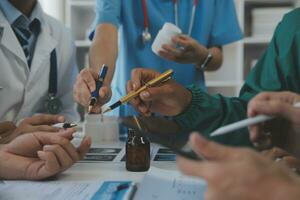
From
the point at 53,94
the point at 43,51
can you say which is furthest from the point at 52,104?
the point at 43,51

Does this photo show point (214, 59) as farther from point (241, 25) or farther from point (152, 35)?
point (241, 25)

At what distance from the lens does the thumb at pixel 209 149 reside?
1.34 feet

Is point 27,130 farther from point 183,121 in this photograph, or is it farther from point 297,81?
point 297,81

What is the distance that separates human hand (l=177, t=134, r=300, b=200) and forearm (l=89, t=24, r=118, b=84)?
36.2 inches

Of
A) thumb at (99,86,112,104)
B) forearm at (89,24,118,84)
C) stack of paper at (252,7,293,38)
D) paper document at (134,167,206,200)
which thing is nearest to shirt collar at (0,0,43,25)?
forearm at (89,24,118,84)

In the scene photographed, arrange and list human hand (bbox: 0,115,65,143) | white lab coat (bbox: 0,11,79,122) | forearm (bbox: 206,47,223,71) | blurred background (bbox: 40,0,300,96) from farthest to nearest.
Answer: blurred background (bbox: 40,0,300,96) → forearm (bbox: 206,47,223,71) → white lab coat (bbox: 0,11,79,122) → human hand (bbox: 0,115,65,143)

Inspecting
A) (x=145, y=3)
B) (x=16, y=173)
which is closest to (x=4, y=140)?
(x=16, y=173)

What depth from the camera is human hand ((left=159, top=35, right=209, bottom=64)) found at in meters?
1.26

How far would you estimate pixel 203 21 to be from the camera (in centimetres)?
147

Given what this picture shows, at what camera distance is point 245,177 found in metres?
0.39

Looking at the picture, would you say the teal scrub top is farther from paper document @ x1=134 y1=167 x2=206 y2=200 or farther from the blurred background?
the blurred background

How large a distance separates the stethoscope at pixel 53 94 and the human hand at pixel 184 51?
41 centimetres

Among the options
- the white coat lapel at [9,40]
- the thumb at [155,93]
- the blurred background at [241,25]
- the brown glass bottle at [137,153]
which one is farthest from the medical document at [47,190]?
the blurred background at [241,25]

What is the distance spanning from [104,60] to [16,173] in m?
0.57
